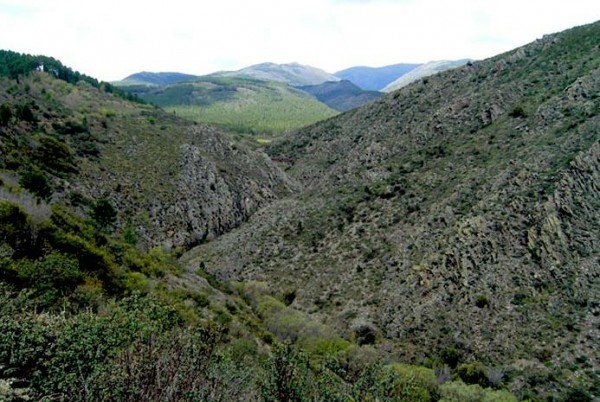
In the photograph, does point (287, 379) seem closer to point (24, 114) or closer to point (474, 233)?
point (474, 233)

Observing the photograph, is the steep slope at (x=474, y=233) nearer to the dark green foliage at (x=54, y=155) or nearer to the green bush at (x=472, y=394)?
the green bush at (x=472, y=394)

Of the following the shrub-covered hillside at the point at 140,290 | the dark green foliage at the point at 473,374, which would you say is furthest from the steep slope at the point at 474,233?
the shrub-covered hillside at the point at 140,290

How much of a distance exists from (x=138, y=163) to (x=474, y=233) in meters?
44.6

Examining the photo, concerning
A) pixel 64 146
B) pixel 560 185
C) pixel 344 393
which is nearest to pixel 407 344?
pixel 560 185

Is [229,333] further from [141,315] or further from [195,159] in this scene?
[195,159]

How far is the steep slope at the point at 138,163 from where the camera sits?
4891cm

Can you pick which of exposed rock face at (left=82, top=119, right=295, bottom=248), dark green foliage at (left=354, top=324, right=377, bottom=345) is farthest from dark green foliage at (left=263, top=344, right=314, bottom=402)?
exposed rock face at (left=82, top=119, right=295, bottom=248)

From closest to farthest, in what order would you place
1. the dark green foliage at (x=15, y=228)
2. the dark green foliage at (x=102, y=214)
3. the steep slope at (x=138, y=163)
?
the dark green foliage at (x=15, y=228)
the dark green foliage at (x=102, y=214)
the steep slope at (x=138, y=163)

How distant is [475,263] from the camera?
33875 millimetres

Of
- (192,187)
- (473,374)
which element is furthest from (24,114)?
(473,374)

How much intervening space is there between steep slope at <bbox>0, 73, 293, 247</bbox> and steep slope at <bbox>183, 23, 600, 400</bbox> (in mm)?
5968

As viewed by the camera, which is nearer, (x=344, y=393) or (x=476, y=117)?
(x=344, y=393)

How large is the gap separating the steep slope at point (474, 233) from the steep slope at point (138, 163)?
19.6 ft

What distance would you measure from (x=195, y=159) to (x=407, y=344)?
149 ft
